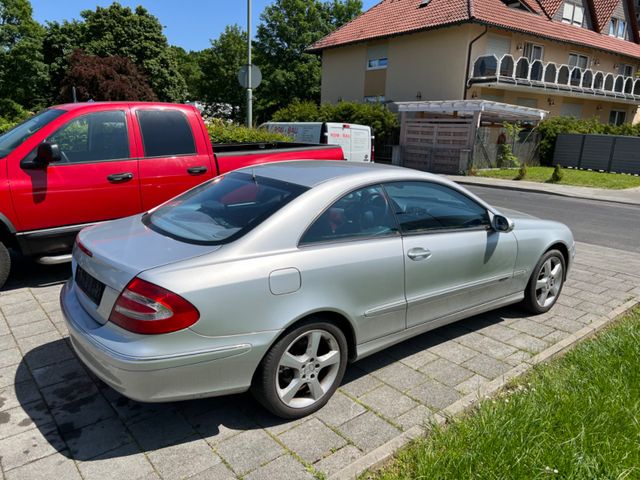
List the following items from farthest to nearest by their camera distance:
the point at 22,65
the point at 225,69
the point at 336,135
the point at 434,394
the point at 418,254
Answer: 1. the point at 225,69
2. the point at 22,65
3. the point at 336,135
4. the point at 418,254
5. the point at 434,394

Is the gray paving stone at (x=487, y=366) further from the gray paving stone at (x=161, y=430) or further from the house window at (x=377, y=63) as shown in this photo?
the house window at (x=377, y=63)

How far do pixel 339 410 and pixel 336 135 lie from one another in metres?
10.8

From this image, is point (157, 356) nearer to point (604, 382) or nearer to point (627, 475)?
point (627, 475)

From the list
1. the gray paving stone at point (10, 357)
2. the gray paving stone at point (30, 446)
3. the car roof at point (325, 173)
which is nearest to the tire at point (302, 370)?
the car roof at point (325, 173)

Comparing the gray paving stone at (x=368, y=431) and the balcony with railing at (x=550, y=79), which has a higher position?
the balcony with railing at (x=550, y=79)

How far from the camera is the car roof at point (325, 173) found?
3.35 m

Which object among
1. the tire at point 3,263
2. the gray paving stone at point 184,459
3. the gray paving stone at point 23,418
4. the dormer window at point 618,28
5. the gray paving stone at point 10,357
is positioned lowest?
the gray paving stone at point 10,357

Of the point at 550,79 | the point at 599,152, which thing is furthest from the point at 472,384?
the point at 550,79

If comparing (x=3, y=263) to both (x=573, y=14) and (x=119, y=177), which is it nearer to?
(x=119, y=177)

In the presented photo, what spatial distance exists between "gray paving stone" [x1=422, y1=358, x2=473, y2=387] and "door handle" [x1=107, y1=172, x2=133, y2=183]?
3.68 m

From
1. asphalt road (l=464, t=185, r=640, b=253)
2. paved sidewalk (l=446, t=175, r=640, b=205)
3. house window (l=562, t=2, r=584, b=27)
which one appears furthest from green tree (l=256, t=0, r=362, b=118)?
asphalt road (l=464, t=185, r=640, b=253)

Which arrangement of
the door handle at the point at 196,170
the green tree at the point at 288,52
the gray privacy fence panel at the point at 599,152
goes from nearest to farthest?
1. the door handle at the point at 196,170
2. the gray privacy fence panel at the point at 599,152
3. the green tree at the point at 288,52

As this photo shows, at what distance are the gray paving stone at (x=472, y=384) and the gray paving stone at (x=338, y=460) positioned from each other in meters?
1.04

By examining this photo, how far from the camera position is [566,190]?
16672mm
